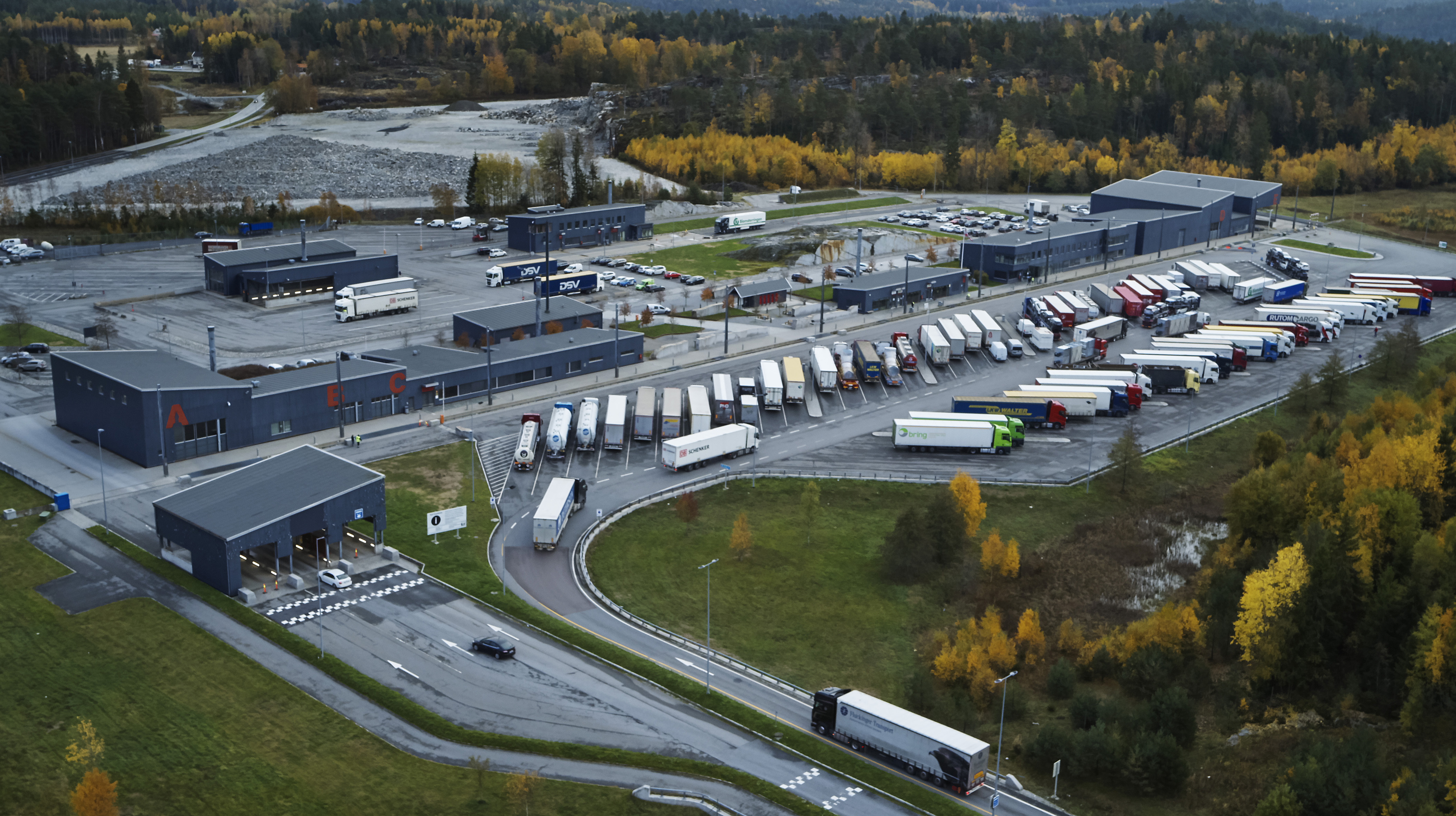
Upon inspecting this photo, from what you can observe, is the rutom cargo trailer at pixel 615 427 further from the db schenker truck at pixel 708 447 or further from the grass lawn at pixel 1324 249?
the grass lawn at pixel 1324 249

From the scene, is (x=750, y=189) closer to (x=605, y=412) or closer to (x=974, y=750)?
(x=605, y=412)

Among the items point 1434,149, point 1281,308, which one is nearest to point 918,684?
point 1281,308

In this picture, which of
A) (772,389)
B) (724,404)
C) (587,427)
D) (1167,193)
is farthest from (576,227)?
(1167,193)

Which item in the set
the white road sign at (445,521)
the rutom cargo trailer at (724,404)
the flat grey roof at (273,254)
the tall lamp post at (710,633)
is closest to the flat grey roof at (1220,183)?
the rutom cargo trailer at (724,404)

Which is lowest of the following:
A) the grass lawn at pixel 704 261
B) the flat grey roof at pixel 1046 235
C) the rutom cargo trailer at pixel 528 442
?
the rutom cargo trailer at pixel 528 442

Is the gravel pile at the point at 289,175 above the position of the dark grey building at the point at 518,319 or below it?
above
